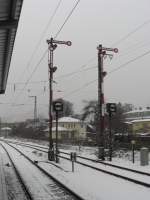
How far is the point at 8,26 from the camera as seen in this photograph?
45.5ft

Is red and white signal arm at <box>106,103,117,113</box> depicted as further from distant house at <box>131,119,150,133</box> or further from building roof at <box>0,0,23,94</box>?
distant house at <box>131,119,150,133</box>

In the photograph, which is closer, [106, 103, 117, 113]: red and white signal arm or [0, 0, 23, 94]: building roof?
[0, 0, 23, 94]: building roof

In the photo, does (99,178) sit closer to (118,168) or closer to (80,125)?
(118,168)

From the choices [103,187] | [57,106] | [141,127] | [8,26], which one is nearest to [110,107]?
[57,106]

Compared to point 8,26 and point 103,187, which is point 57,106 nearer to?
point 103,187

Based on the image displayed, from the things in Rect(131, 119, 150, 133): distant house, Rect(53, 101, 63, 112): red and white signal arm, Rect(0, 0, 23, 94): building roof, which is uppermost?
Rect(131, 119, 150, 133): distant house

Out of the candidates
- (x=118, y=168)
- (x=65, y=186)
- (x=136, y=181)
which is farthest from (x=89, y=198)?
(x=118, y=168)

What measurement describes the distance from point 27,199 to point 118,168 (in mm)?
11031

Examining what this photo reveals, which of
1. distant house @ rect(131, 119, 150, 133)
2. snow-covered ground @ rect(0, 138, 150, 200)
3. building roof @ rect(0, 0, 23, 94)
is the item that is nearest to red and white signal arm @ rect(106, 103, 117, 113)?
snow-covered ground @ rect(0, 138, 150, 200)

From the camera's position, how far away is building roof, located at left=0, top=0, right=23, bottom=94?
40.6 ft

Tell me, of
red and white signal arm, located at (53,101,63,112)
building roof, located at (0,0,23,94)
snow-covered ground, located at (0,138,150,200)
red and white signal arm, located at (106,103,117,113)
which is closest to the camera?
building roof, located at (0,0,23,94)

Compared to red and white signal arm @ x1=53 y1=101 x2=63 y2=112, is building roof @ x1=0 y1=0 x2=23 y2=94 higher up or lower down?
higher up

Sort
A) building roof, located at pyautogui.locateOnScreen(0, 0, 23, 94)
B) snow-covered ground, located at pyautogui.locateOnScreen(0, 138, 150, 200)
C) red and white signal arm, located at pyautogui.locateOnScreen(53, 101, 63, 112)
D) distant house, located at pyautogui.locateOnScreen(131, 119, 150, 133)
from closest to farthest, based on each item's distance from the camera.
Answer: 1. building roof, located at pyautogui.locateOnScreen(0, 0, 23, 94)
2. snow-covered ground, located at pyautogui.locateOnScreen(0, 138, 150, 200)
3. red and white signal arm, located at pyautogui.locateOnScreen(53, 101, 63, 112)
4. distant house, located at pyautogui.locateOnScreen(131, 119, 150, 133)

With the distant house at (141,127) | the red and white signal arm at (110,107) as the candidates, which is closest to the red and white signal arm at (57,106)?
the red and white signal arm at (110,107)
